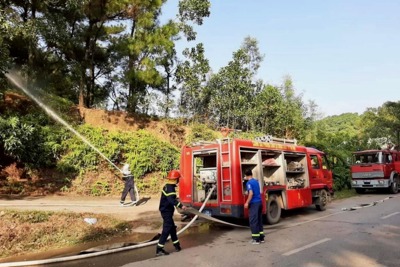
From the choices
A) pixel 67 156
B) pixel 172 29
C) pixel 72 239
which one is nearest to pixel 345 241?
pixel 72 239

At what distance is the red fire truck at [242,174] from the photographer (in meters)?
10.1

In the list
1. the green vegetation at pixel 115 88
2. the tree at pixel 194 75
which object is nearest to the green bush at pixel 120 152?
the green vegetation at pixel 115 88

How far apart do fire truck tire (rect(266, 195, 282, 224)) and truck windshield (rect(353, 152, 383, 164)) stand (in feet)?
40.1

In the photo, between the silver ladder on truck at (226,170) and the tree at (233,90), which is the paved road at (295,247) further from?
the tree at (233,90)

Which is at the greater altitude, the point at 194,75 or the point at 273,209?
the point at 194,75

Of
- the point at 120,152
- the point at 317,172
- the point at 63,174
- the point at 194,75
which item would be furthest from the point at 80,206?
the point at 194,75

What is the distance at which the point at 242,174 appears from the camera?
34.5ft

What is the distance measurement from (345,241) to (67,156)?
1356 centimetres

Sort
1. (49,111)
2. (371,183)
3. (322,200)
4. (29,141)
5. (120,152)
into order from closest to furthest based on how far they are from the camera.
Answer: (322,200) → (29,141) → (120,152) → (49,111) → (371,183)

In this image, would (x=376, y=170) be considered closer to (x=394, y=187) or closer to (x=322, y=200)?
(x=394, y=187)

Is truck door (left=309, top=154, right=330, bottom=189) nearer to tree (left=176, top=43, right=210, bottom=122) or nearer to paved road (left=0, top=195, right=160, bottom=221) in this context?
paved road (left=0, top=195, right=160, bottom=221)

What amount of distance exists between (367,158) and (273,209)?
12.6m

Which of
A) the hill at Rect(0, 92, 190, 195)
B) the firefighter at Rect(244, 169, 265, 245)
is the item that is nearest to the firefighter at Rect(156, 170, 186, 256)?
the firefighter at Rect(244, 169, 265, 245)

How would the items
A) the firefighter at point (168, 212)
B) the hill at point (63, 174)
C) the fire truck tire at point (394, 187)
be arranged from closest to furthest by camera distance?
the firefighter at point (168, 212) → the hill at point (63, 174) → the fire truck tire at point (394, 187)
